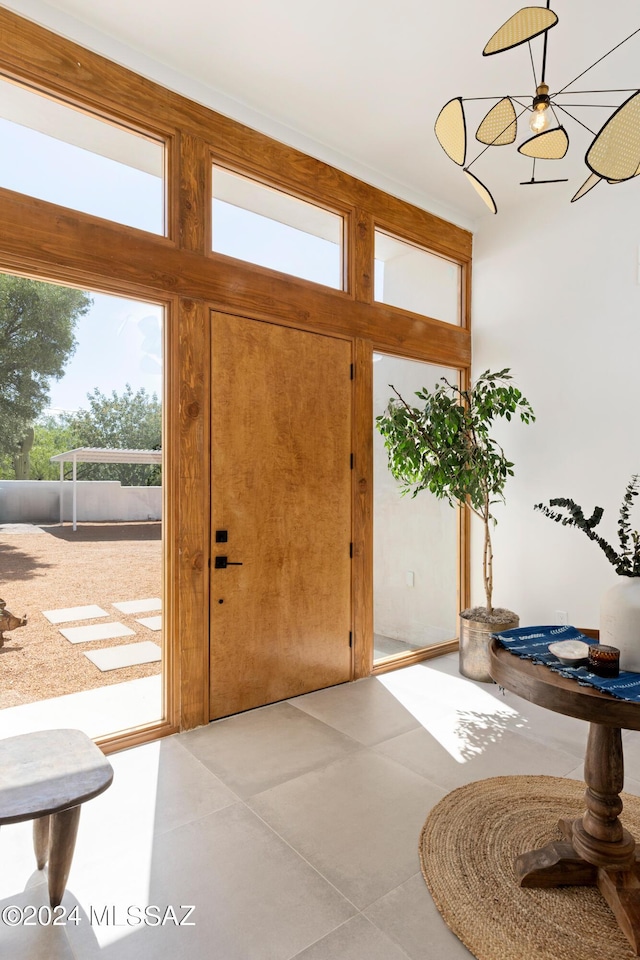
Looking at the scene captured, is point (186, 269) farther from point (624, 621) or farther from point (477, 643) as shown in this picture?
point (477, 643)

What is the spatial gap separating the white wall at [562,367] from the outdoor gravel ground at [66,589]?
2651 mm

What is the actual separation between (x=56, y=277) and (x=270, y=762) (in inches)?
95.9

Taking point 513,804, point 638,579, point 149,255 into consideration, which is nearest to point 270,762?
point 513,804

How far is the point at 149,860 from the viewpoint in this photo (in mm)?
1996

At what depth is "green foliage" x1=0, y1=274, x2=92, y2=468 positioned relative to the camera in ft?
8.32

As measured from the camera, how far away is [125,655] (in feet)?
9.45

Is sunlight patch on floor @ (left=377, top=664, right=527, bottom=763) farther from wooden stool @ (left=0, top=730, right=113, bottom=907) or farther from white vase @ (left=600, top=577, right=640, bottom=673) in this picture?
wooden stool @ (left=0, top=730, right=113, bottom=907)

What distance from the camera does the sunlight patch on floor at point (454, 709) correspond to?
9.66 ft

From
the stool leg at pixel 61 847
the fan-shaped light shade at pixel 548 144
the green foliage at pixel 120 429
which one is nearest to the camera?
the stool leg at pixel 61 847

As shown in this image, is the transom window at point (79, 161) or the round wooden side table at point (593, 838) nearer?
the round wooden side table at point (593, 838)

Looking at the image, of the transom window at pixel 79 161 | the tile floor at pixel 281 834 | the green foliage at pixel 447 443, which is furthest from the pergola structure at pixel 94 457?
the green foliage at pixel 447 443

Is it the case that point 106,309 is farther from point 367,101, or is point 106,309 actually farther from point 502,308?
point 502,308

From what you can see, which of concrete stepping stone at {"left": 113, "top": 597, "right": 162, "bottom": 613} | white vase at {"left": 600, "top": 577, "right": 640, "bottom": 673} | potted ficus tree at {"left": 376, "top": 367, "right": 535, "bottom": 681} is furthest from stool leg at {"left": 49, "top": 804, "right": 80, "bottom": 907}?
potted ficus tree at {"left": 376, "top": 367, "right": 535, "bottom": 681}

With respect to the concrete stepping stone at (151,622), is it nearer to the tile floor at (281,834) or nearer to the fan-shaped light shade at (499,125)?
the tile floor at (281,834)
